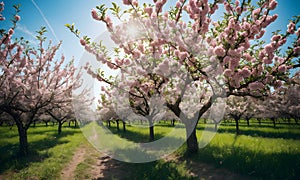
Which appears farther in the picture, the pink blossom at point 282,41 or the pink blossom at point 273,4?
the pink blossom at point 282,41

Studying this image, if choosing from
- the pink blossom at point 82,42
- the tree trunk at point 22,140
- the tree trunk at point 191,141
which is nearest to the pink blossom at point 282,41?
the tree trunk at point 191,141

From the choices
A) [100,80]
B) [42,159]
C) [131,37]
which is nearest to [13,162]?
[42,159]

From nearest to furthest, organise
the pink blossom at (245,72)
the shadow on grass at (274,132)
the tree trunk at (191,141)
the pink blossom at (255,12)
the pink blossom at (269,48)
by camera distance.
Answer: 1. the pink blossom at (269,48)
2. the pink blossom at (245,72)
3. the pink blossom at (255,12)
4. the tree trunk at (191,141)
5. the shadow on grass at (274,132)

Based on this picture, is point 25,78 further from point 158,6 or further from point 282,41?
point 282,41

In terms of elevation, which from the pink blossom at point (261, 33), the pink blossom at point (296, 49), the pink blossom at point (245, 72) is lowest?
the pink blossom at point (245, 72)

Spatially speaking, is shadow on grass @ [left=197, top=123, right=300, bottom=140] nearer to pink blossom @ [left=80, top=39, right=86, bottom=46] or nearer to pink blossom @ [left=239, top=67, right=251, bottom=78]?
pink blossom @ [left=239, top=67, right=251, bottom=78]

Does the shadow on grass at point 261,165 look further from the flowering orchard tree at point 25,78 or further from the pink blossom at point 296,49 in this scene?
the flowering orchard tree at point 25,78

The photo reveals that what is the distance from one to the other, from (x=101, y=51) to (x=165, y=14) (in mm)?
3547

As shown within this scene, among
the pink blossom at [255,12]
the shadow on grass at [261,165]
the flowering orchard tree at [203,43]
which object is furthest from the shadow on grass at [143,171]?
the pink blossom at [255,12]

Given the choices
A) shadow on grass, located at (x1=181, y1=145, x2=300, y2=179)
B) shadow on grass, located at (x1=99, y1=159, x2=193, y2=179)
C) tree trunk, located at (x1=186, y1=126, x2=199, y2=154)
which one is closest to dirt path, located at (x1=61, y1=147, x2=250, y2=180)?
shadow on grass, located at (x1=99, y1=159, x2=193, y2=179)

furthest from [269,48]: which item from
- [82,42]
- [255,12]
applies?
[82,42]

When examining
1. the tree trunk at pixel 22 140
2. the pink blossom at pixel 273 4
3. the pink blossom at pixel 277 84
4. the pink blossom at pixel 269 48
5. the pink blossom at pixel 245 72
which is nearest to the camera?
the pink blossom at pixel 273 4

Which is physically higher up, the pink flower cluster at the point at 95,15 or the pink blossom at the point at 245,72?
the pink flower cluster at the point at 95,15

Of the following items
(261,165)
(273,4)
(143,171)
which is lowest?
(143,171)
